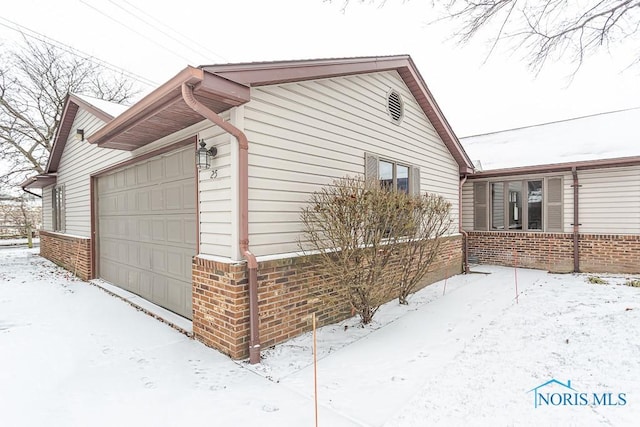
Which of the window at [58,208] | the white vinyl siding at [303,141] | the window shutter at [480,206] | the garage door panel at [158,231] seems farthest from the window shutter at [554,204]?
the window at [58,208]

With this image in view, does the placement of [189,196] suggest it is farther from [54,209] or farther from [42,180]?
[42,180]

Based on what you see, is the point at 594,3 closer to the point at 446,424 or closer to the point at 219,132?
the point at 219,132

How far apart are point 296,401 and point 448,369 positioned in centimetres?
159

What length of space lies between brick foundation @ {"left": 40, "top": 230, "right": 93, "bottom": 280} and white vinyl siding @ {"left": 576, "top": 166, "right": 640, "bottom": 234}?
40.8ft

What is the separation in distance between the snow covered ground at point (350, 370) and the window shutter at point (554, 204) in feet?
12.4

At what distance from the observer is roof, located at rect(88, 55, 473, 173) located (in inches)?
131

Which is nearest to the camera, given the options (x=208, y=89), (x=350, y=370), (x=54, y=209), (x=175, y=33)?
(x=208, y=89)

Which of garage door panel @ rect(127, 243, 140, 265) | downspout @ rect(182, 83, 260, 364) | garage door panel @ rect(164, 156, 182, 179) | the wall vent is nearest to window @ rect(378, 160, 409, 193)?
the wall vent

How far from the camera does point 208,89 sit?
3.28 meters

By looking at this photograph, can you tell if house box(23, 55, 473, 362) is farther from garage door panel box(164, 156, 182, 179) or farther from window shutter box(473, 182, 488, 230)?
window shutter box(473, 182, 488, 230)

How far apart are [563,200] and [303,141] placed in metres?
8.03

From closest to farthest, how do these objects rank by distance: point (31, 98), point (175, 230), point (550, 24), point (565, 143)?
point (550, 24) → point (175, 230) → point (565, 143) → point (31, 98)

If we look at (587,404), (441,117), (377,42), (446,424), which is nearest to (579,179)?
(441,117)

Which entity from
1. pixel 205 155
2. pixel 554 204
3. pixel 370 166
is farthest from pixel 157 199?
pixel 554 204
